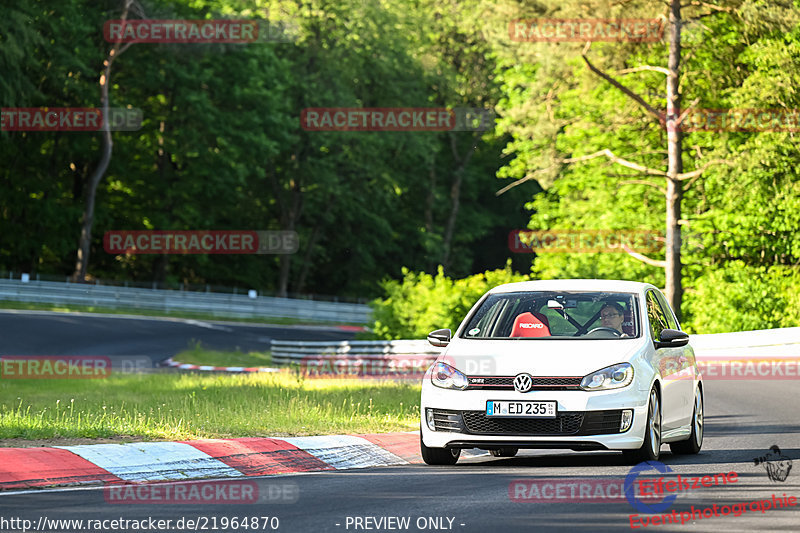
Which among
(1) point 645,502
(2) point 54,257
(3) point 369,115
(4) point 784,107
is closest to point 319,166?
(3) point 369,115

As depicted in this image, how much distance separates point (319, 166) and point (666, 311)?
56697 mm

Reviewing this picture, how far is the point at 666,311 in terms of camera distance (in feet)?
45.1

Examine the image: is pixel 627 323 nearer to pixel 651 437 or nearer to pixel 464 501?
pixel 651 437

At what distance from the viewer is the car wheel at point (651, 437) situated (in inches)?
456

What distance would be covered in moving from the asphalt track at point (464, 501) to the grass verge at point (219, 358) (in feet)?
79.5

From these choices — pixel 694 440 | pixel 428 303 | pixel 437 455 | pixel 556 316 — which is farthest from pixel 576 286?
pixel 428 303

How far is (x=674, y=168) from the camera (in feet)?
128

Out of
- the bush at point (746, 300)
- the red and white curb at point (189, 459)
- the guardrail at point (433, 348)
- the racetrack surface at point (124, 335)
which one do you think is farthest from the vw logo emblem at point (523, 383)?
the bush at point (746, 300)

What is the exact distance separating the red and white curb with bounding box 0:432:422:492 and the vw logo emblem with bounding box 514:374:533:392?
5.84ft

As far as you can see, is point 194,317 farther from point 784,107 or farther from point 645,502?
point 645,502

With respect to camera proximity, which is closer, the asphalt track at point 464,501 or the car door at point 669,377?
the asphalt track at point 464,501

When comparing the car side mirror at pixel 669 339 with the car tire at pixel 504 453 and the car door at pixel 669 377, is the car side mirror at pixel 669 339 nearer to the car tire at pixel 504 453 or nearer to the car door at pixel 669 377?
the car door at pixel 669 377

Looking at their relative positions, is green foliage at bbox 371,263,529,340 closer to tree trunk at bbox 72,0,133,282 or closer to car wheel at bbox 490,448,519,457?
car wheel at bbox 490,448,519,457

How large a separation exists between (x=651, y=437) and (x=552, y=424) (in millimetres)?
1028
